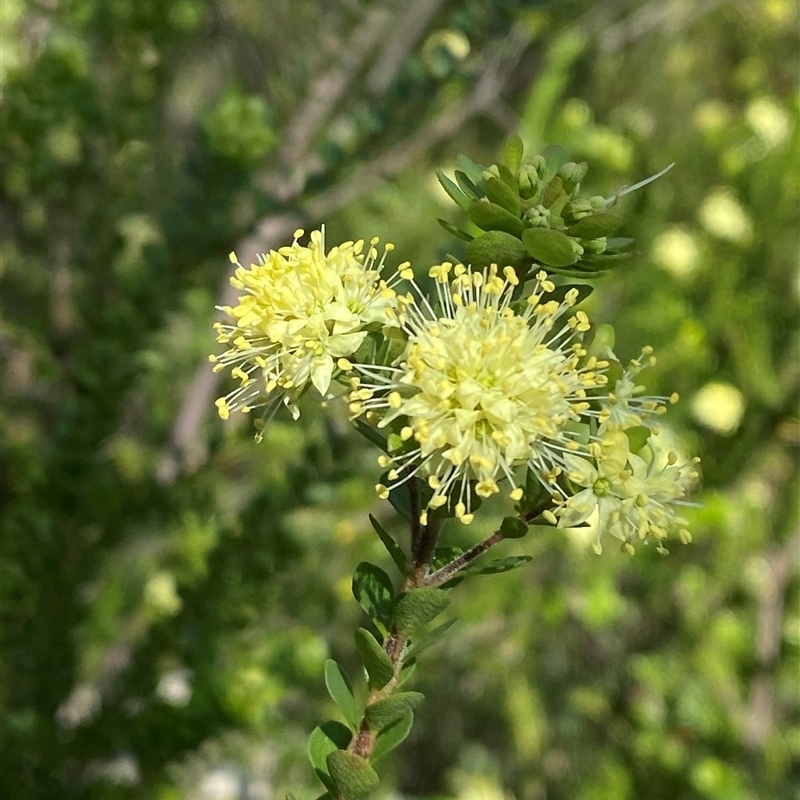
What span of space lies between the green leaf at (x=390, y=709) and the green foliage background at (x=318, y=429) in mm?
193

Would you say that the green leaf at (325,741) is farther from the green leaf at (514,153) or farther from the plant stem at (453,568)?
the green leaf at (514,153)

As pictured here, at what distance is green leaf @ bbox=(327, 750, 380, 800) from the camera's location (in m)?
0.33

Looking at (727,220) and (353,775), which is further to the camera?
(727,220)

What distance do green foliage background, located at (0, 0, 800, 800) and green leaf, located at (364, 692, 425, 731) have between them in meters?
0.19

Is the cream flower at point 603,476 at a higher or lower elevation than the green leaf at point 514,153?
lower

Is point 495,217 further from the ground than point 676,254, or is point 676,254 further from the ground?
point 495,217

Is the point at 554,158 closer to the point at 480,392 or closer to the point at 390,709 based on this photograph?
the point at 480,392

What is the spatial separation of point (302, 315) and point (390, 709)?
18cm

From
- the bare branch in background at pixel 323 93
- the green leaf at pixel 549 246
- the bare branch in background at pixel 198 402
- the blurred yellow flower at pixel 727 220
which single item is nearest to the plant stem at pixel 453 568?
the green leaf at pixel 549 246

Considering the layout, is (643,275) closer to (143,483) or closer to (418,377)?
(143,483)

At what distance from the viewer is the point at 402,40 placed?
1.22 metres

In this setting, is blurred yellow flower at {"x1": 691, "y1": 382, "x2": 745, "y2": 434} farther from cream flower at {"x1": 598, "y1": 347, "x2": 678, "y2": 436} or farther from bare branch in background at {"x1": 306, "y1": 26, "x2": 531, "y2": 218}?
cream flower at {"x1": 598, "y1": 347, "x2": 678, "y2": 436}

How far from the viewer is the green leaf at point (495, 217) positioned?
35cm

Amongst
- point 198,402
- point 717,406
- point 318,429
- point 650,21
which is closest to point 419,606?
point 318,429
